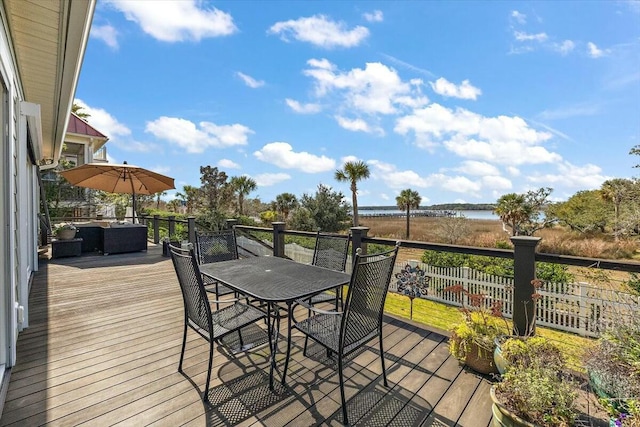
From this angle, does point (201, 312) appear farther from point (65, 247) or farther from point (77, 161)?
point (77, 161)

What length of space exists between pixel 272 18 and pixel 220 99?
6449mm

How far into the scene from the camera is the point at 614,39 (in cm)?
577

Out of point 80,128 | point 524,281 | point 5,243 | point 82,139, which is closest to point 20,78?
point 5,243

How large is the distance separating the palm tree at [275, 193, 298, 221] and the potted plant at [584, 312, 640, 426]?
23.3 metres

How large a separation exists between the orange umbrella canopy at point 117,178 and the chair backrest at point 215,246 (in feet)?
15.5

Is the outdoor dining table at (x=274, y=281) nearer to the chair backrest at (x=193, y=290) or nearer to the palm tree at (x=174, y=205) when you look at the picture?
the chair backrest at (x=193, y=290)

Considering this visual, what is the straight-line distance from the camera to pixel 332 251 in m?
3.34

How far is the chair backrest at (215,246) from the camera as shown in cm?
359

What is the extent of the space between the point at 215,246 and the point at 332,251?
151 cm

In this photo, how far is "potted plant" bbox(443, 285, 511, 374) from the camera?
2.28m

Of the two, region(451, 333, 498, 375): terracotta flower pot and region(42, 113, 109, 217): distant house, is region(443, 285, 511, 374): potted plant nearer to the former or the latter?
region(451, 333, 498, 375): terracotta flower pot

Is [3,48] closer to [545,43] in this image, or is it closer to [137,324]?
[137,324]

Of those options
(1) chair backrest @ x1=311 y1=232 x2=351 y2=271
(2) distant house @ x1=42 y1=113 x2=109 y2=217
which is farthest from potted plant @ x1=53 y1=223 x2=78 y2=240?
(1) chair backrest @ x1=311 y1=232 x2=351 y2=271

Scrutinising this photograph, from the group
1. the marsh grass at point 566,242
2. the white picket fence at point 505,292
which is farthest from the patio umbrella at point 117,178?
the marsh grass at point 566,242
